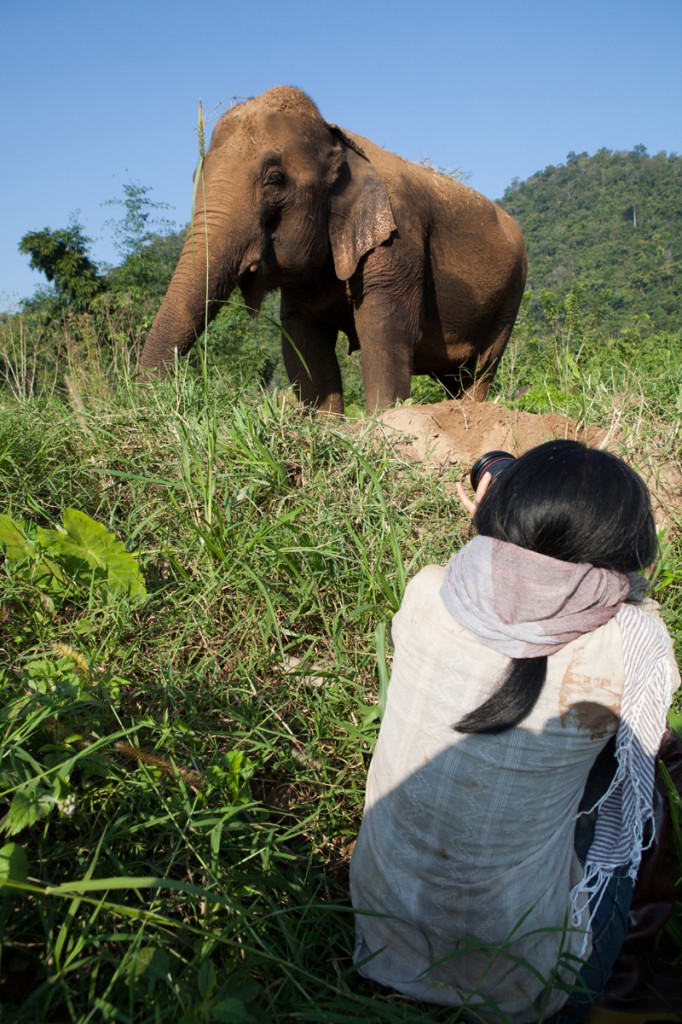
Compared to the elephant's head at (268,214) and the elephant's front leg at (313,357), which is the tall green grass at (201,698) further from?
the elephant's front leg at (313,357)

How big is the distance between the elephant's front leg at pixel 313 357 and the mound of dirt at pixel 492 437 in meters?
2.12

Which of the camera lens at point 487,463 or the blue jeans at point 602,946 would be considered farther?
the camera lens at point 487,463

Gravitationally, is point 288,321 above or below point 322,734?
above

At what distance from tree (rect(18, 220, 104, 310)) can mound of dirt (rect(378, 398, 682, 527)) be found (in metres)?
10.2

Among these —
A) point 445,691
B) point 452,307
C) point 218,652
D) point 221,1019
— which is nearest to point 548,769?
point 445,691

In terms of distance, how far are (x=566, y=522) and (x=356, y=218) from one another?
4162 millimetres

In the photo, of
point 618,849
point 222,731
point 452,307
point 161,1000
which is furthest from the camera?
point 452,307

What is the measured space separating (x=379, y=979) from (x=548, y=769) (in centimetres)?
70

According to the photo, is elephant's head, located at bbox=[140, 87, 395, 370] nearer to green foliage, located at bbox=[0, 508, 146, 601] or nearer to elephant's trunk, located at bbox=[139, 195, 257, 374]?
elephant's trunk, located at bbox=[139, 195, 257, 374]

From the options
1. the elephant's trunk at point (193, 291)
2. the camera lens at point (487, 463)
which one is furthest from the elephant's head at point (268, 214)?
the camera lens at point (487, 463)

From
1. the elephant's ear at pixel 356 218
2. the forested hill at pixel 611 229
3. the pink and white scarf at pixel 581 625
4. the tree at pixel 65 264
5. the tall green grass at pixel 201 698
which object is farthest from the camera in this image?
the forested hill at pixel 611 229

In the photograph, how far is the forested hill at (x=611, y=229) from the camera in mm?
44500

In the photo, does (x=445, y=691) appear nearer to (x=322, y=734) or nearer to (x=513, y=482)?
(x=513, y=482)

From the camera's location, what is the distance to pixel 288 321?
6.15 m
